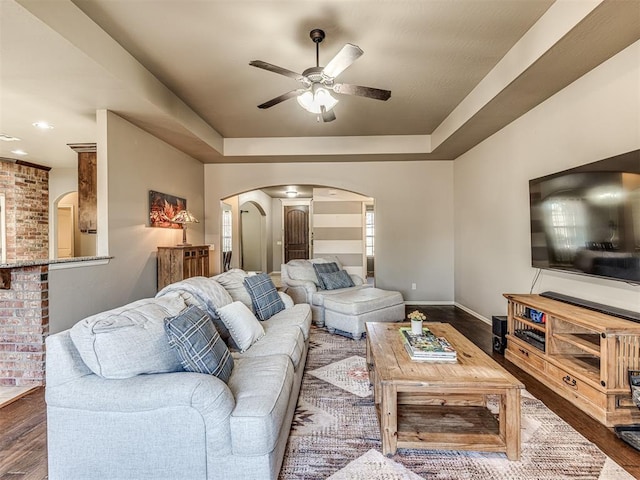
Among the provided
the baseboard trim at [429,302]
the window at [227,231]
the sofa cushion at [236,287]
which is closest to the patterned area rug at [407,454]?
the sofa cushion at [236,287]

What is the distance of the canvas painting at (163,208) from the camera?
3998 mm

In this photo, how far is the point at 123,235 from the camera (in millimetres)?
3504

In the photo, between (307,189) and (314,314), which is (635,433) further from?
(307,189)

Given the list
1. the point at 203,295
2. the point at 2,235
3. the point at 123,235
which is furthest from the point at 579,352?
the point at 2,235

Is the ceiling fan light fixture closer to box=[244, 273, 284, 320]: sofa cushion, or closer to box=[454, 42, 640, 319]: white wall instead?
box=[244, 273, 284, 320]: sofa cushion

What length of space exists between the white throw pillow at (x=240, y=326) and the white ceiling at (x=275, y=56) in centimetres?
214

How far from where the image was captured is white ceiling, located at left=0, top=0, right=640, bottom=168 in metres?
2.19

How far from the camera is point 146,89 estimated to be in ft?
9.95

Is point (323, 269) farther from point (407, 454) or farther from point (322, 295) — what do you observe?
point (407, 454)

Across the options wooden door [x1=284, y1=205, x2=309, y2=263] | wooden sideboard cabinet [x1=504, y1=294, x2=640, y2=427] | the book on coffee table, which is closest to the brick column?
the book on coffee table

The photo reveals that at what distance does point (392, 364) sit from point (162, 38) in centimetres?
304

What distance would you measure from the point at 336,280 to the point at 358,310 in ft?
3.10

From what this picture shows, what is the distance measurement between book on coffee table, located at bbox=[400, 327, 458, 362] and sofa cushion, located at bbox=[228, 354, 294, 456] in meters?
0.83

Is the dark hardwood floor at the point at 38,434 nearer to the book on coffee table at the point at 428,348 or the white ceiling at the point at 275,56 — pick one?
the book on coffee table at the point at 428,348
